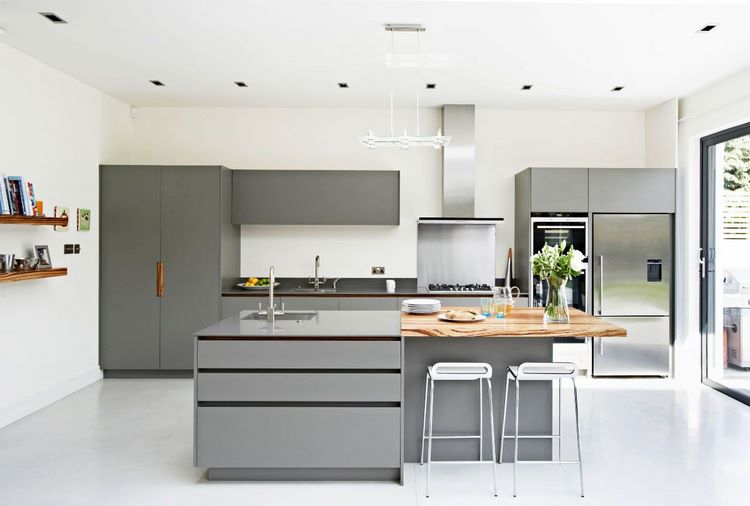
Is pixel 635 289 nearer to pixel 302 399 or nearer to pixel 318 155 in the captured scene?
pixel 318 155

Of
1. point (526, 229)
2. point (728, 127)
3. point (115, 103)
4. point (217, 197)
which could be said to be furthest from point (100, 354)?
point (728, 127)

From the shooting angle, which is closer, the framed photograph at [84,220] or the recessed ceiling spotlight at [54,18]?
the recessed ceiling spotlight at [54,18]

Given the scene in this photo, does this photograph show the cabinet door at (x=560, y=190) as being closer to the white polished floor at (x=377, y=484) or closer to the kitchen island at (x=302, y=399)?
the white polished floor at (x=377, y=484)

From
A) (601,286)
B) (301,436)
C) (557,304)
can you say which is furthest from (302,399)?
(601,286)

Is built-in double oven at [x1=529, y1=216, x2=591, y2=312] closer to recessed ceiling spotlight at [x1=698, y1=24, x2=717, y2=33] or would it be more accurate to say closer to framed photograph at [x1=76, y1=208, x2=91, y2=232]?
recessed ceiling spotlight at [x1=698, y1=24, x2=717, y2=33]

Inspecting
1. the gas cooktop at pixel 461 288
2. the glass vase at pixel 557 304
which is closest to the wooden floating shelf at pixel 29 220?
the gas cooktop at pixel 461 288

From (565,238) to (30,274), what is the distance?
16.1 ft

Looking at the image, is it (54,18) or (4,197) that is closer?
(54,18)

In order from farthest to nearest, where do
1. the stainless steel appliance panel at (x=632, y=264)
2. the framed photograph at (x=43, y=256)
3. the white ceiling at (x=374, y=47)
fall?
the stainless steel appliance panel at (x=632, y=264), the framed photograph at (x=43, y=256), the white ceiling at (x=374, y=47)

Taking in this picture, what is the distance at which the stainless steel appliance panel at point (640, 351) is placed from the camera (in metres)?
5.81

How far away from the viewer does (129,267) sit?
571cm

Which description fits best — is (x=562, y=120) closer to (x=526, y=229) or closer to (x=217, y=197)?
(x=526, y=229)

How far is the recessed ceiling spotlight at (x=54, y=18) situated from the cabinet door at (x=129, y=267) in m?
1.98

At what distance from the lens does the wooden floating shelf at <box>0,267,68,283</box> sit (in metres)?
4.01
